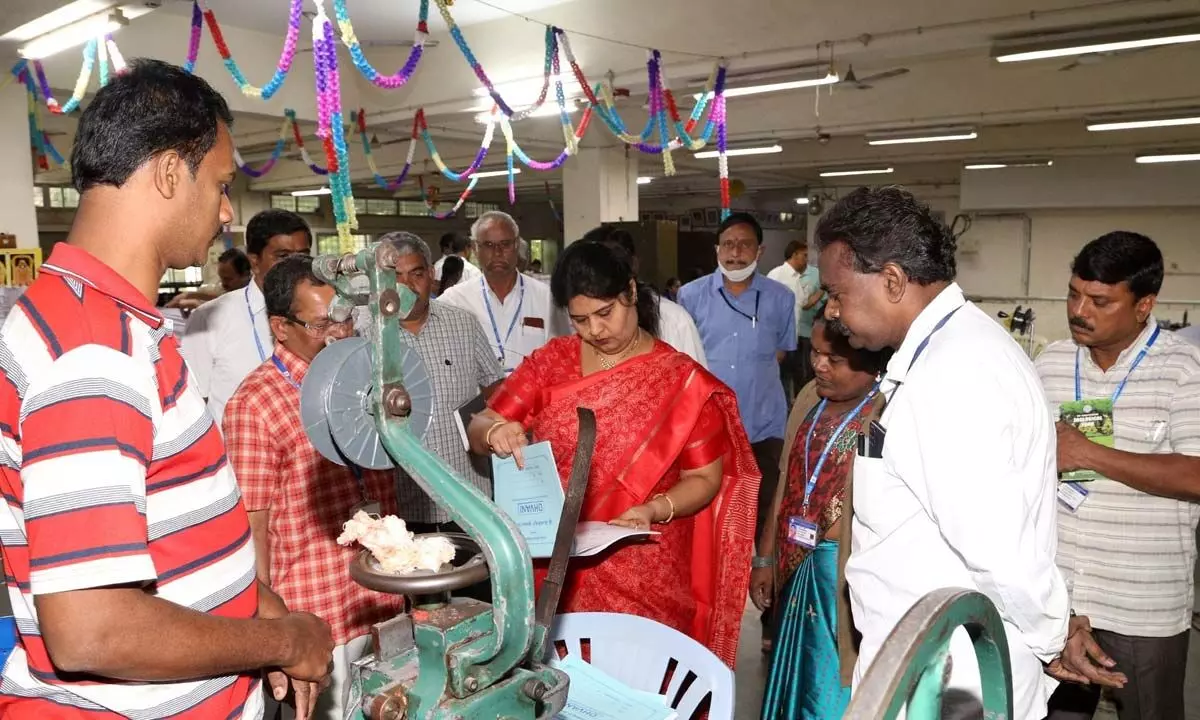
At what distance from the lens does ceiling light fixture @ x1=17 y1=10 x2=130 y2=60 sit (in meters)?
4.73

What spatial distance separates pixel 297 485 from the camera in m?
1.87

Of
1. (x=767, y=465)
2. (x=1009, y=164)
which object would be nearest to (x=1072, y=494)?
(x=767, y=465)

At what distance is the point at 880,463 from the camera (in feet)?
4.49

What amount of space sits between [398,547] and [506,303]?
11.0ft

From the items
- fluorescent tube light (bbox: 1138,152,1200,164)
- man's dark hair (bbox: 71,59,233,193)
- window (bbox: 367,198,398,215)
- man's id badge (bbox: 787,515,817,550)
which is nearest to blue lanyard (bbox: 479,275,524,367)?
man's id badge (bbox: 787,515,817,550)

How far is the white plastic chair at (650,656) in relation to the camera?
5.18ft

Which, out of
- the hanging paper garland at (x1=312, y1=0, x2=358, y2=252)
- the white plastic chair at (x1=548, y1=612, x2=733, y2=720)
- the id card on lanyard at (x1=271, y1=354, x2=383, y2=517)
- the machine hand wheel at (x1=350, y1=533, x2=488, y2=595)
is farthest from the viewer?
the hanging paper garland at (x1=312, y1=0, x2=358, y2=252)

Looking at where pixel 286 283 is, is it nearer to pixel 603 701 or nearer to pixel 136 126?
pixel 136 126

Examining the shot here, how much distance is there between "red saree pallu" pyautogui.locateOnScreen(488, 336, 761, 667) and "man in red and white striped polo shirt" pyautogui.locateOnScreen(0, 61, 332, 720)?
3.28 feet

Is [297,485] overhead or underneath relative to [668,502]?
overhead

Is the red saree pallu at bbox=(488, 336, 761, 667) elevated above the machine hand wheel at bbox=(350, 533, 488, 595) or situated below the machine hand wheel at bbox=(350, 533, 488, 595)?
below

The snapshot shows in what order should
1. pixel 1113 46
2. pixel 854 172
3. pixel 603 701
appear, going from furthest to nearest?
pixel 854 172, pixel 1113 46, pixel 603 701

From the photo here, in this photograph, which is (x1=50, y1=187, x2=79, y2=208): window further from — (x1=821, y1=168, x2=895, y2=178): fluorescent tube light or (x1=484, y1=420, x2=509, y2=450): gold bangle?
(x1=484, y1=420, x2=509, y2=450): gold bangle

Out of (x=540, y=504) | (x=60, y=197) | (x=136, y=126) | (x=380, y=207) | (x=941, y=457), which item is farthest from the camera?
(x=380, y=207)
